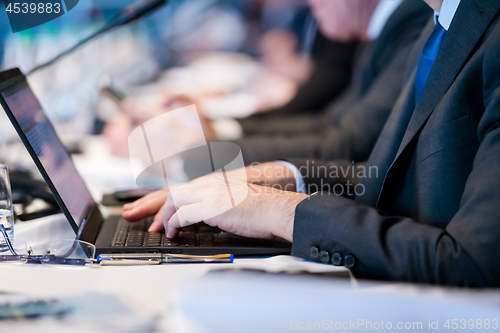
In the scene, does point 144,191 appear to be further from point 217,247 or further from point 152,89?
point 152,89

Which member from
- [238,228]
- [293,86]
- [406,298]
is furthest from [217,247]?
[293,86]

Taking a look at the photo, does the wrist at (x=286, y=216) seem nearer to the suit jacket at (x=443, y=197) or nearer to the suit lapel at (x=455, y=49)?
the suit jacket at (x=443, y=197)

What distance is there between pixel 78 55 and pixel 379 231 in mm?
1933

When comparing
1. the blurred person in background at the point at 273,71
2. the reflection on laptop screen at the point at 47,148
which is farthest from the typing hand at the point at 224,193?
the blurred person in background at the point at 273,71

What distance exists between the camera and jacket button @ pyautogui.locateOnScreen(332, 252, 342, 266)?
51 cm

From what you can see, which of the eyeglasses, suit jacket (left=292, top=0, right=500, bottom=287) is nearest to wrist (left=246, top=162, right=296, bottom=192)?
suit jacket (left=292, top=0, right=500, bottom=287)

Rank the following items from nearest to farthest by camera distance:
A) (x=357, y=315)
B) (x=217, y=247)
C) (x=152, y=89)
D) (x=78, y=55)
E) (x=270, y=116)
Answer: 1. (x=357, y=315)
2. (x=217, y=247)
3. (x=78, y=55)
4. (x=152, y=89)
5. (x=270, y=116)

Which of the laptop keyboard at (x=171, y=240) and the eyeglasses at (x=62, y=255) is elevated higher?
the eyeglasses at (x=62, y=255)

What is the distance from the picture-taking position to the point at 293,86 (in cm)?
269

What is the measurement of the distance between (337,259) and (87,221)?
0.42m

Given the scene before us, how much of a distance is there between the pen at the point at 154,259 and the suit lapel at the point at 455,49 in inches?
13.8

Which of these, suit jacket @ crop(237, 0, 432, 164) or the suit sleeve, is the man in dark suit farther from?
suit jacket @ crop(237, 0, 432, 164)

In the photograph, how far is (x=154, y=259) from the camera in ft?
1.76

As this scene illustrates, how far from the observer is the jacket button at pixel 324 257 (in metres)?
0.53
